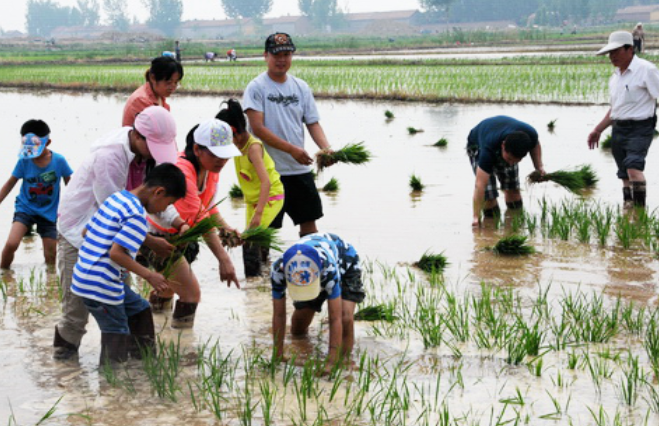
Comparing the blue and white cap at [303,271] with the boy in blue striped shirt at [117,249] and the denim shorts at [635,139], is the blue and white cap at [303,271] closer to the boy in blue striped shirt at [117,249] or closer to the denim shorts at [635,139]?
the boy in blue striped shirt at [117,249]

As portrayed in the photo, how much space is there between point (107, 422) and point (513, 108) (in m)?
14.6

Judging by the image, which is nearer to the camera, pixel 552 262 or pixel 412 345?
pixel 412 345

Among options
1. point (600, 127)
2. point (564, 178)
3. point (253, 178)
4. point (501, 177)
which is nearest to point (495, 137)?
point (501, 177)

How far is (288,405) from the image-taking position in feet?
11.8

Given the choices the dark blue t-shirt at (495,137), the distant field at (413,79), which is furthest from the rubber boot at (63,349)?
the distant field at (413,79)

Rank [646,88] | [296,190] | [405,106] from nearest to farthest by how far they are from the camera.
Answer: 1. [296,190]
2. [646,88]
3. [405,106]

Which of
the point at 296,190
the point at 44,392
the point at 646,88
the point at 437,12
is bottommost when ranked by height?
the point at 44,392

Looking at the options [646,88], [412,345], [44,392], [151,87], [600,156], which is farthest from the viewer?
[600,156]

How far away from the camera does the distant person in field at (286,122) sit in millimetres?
5500

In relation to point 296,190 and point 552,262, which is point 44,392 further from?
point 552,262

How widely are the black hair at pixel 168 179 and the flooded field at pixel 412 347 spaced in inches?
26.0

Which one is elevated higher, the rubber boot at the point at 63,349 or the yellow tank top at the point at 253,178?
the yellow tank top at the point at 253,178

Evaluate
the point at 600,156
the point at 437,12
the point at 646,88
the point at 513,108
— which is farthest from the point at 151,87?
the point at 437,12

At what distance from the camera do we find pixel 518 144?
21.1 ft
